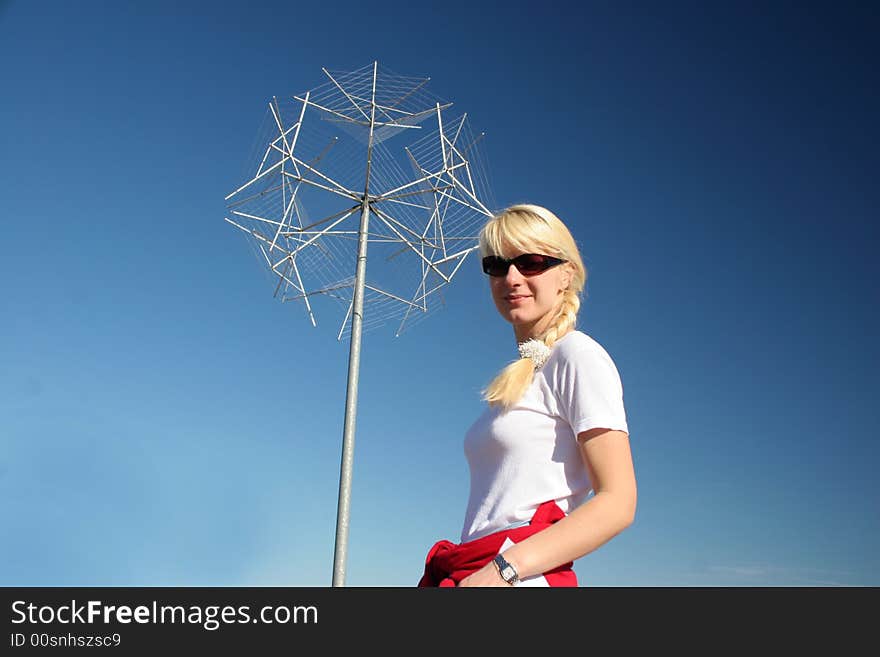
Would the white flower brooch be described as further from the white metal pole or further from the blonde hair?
the white metal pole

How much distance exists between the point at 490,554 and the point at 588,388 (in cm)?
62

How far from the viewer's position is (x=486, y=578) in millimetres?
2215

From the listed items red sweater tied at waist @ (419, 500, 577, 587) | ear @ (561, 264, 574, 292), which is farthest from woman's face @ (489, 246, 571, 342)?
red sweater tied at waist @ (419, 500, 577, 587)

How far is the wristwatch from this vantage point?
7.20 feet

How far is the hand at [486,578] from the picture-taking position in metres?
2.19

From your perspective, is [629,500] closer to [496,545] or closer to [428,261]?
[496,545]

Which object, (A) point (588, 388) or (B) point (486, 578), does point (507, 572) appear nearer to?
(B) point (486, 578)

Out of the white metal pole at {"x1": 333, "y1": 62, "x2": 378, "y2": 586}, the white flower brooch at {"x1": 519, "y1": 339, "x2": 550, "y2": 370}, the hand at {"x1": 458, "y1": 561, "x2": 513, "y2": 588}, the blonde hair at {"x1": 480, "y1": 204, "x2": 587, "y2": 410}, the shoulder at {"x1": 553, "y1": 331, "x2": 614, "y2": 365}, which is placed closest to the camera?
the hand at {"x1": 458, "y1": 561, "x2": 513, "y2": 588}

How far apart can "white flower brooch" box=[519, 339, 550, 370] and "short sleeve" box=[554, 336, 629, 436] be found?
4.0 inches

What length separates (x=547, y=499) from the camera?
2.44 meters

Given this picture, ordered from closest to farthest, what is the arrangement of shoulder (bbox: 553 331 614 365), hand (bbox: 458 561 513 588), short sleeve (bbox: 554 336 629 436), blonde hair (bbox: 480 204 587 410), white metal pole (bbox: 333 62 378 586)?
hand (bbox: 458 561 513 588) < short sleeve (bbox: 554 336 629 436) < shoulder (bbox: 553 331 614 365) < blonde hair (bbox: 480 204 587 410) < white metal pole (bbox: 333 62 378 586)
